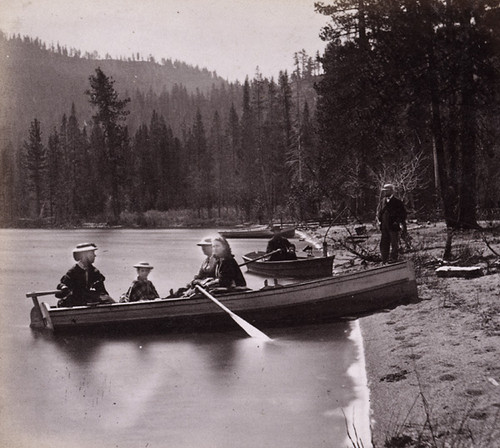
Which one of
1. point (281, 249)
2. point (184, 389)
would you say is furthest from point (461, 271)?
point (184, 389)

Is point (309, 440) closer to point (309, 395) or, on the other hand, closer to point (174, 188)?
point (309, 395)

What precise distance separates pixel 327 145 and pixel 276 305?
2080cm

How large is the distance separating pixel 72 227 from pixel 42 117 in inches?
4532

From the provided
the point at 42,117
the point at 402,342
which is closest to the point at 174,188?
the point at 402,342

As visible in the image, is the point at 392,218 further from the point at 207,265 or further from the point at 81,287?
the point at 81,287

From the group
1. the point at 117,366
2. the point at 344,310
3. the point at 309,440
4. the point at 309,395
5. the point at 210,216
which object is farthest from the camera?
the point at 210,216

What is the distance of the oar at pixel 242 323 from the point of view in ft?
36.0

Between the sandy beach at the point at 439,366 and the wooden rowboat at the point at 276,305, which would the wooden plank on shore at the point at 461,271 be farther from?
the wooden rowboat at the point at 276,305

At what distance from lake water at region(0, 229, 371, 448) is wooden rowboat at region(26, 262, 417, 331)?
0.90ft

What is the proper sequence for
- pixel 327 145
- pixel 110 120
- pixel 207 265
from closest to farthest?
pixel 207 265, pixel 327 145, pixel 110 120

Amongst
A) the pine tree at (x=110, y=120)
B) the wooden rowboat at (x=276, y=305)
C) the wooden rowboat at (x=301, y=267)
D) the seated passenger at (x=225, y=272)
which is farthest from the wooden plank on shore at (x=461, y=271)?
the pine tree at (x=110, y=120)

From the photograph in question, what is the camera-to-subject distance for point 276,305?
11.9 metres

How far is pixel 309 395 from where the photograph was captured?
802 cm

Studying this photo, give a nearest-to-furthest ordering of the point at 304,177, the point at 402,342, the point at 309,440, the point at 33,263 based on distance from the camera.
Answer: the point at 309,440 → the point at 402,342 → the point at 33,263 → the point at 304,177
